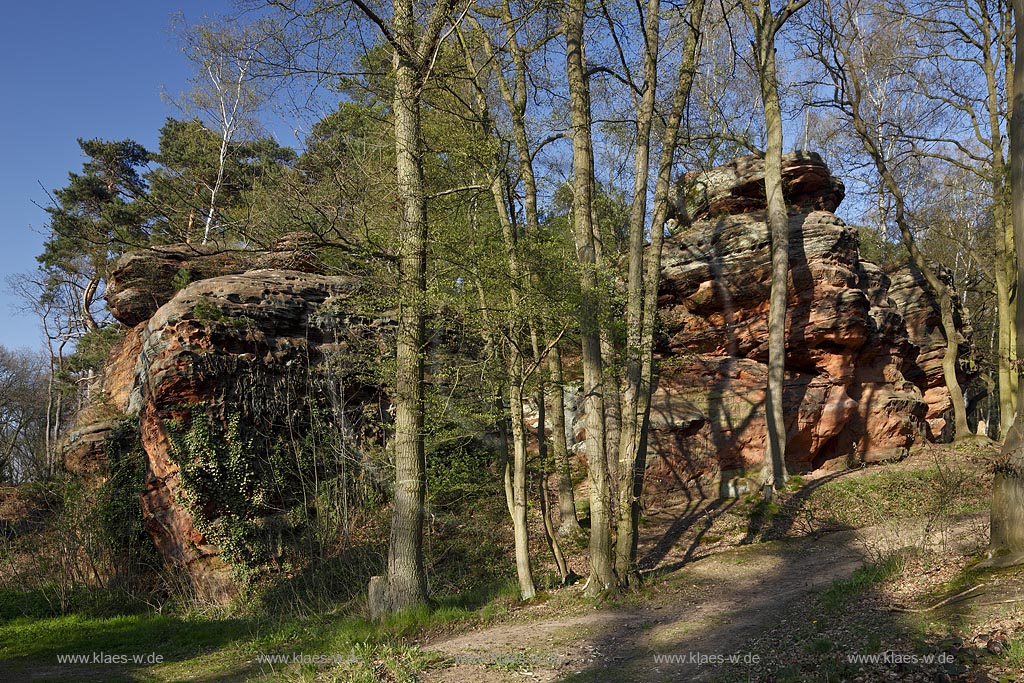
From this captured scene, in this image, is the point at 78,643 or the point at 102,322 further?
the point at 102,322

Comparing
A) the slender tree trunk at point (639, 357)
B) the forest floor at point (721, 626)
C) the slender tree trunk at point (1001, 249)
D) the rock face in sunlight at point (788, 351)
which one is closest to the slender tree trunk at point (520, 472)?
the forest floor at point (721, 626)

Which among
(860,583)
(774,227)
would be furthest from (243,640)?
(774,227)

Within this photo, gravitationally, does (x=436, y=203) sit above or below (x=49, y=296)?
below

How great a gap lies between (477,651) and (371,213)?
5.44 m

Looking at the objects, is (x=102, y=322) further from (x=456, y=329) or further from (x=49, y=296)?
(x=456, y=329)

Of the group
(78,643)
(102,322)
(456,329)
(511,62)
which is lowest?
(78,643)

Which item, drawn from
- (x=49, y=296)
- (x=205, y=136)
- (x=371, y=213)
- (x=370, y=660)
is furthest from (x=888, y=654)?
(x=49, y=296)

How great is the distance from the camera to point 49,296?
84.6ft

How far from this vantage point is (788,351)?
637 inches

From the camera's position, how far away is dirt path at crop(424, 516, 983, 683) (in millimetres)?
5730

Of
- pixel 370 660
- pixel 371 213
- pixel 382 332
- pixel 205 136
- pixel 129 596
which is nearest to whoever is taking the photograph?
pixel 370 660

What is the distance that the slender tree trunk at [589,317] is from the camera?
8578 millimetres

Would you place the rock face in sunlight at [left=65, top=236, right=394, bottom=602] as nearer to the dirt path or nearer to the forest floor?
the forest floor

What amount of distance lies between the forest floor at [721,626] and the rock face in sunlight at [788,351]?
2285 mm
